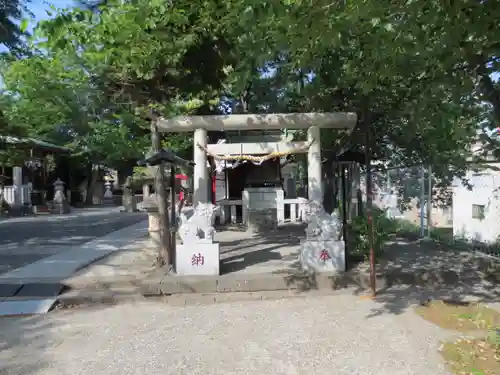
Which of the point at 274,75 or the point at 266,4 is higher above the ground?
the point at 274,75

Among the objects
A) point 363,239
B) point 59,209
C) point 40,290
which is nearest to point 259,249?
point 363,239

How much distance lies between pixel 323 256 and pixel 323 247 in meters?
0.15

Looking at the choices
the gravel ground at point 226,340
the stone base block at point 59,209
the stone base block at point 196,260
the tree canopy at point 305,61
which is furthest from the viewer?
the stone base block at point 59,209

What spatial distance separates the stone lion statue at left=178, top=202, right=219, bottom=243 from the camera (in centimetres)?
764

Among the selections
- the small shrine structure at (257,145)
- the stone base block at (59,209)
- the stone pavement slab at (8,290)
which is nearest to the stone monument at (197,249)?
the small shrine structure at (257,145)

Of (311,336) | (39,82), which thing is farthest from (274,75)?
(311,336)

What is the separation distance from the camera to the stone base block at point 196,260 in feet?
24.8

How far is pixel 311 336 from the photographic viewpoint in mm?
5121

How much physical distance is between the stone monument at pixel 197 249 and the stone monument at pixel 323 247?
149 cm

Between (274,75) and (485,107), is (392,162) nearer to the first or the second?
(274,75)

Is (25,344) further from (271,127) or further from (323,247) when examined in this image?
(271,127)

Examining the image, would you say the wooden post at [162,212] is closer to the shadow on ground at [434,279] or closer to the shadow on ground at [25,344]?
the shadow on ground at [25,344]

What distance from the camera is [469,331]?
516 cm

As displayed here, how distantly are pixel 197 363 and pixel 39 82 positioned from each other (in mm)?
7322
